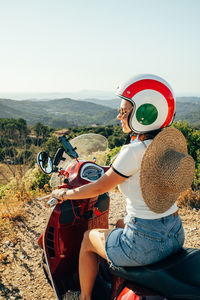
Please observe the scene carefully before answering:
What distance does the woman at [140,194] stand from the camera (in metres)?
1.59

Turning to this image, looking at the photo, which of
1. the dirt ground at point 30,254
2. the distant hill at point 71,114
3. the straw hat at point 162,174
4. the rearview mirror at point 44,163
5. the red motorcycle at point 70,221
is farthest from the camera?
the distant hill at point 71,114

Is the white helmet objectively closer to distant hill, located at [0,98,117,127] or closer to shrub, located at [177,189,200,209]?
shrub, located at [177,189,200,209]

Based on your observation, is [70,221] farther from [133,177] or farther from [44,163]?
[133,177]

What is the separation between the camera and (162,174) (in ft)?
5.14

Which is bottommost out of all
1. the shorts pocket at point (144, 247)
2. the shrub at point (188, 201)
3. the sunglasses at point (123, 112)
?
the shrub at point (188, 201)

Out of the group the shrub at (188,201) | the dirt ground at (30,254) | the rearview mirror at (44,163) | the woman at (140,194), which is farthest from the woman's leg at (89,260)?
the shrub at (188,201)

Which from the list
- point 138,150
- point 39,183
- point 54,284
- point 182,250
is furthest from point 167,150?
point 39,183

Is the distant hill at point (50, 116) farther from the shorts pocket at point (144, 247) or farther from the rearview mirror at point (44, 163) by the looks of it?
the shorts pocket at point (144, 247)

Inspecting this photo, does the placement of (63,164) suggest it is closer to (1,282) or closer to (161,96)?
(161,96)

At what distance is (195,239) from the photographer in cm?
379

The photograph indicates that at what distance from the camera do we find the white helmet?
182 cm

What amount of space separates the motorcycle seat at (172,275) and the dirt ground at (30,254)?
1687 mm

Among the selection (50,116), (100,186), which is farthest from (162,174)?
(50,116)

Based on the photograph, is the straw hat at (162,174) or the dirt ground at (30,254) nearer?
the straw hat at (162,174)
